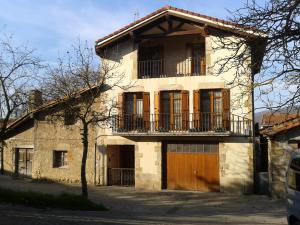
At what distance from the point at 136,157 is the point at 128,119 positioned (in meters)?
2.18

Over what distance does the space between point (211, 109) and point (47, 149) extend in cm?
1064

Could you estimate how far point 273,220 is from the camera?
53.3ft

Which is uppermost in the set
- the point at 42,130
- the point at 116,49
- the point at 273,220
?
the point at 116,49

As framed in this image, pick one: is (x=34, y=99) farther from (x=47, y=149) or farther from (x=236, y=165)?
(x=236, y=165)

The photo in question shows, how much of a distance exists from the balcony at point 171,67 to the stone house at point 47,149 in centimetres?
472

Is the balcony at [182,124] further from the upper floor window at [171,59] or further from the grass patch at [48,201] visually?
the grass patch at [48,201]

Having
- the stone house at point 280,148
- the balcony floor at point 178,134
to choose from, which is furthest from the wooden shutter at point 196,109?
the stone house at point 280,148

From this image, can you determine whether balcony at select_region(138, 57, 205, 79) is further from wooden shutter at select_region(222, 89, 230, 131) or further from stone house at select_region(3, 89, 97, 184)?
stone house at select_region(3, 89, 97, 184)

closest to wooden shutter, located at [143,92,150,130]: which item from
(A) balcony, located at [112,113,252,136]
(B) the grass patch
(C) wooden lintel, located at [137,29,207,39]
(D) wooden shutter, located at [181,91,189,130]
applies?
(A) balcony, located at [112,113,252,136]

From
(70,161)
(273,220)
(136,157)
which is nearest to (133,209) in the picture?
(273,220)

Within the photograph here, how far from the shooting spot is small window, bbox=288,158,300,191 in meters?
8.71

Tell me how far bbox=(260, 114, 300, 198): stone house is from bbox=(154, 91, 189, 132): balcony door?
15.2ft

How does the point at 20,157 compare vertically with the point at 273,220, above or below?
above

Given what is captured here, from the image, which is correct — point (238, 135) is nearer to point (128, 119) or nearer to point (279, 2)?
point (128, 119)
